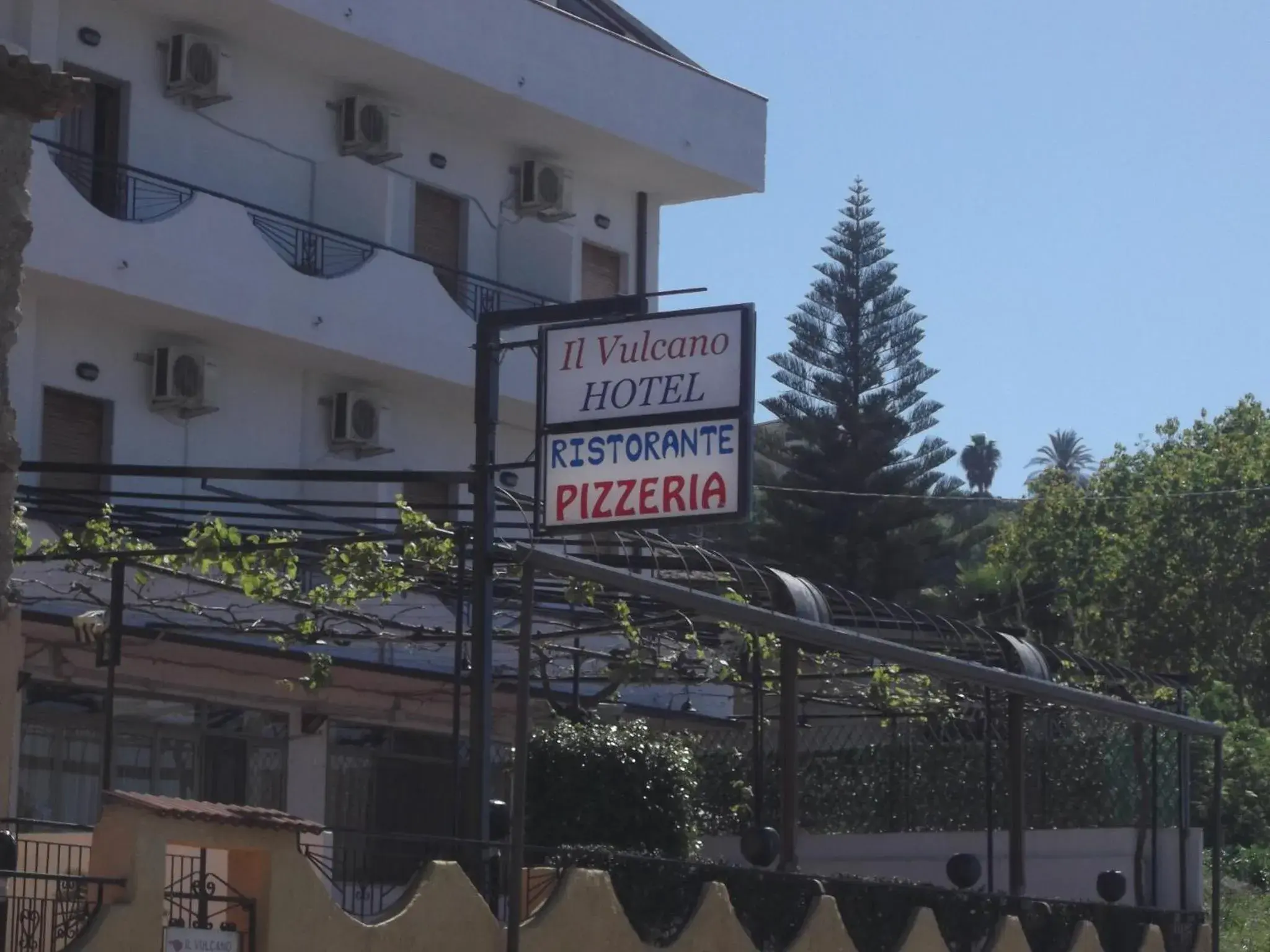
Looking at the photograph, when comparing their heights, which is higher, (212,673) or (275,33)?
(275,33)

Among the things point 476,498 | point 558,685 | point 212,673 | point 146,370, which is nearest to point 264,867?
point 476,498

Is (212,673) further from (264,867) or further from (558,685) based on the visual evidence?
(264,867)

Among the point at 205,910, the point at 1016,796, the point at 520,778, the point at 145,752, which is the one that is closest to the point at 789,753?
the point at 1016,796

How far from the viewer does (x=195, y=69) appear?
20.9 metres

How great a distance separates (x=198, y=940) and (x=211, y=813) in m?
0.55

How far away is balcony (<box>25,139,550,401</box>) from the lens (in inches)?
752

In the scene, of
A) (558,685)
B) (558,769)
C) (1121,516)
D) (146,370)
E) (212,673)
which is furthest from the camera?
(1121,516)

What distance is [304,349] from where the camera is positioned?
2147cm

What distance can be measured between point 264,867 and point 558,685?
13043 millimetres

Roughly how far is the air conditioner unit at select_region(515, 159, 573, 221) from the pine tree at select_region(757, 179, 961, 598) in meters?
22.2

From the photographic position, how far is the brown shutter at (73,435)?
19.8 meters

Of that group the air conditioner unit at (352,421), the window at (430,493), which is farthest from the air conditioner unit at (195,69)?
the window at (430,493)

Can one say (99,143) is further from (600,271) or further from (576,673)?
(600,271)

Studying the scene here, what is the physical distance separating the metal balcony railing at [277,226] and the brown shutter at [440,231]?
0.09m
